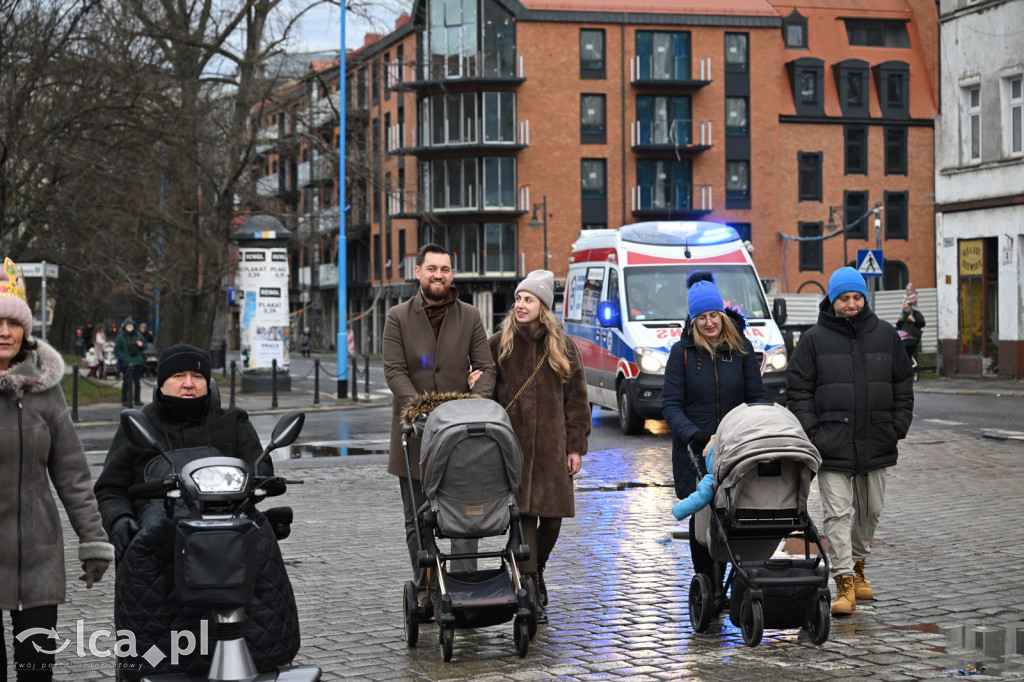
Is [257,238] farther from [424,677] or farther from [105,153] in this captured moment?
[424,677]

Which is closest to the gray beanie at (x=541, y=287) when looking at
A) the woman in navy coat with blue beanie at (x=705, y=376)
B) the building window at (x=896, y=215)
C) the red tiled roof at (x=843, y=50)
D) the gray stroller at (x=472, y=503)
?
the woman in navy coat with blue beanie at (x=705, y=376)

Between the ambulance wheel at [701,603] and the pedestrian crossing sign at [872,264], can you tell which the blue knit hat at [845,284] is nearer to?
the ambulance wheel at [701,603]

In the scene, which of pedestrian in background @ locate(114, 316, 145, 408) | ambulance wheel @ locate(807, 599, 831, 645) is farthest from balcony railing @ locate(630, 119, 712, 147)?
ambulance wheel @ locate(807, 599, 831, 645)

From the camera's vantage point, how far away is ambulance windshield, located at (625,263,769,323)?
62.6ft

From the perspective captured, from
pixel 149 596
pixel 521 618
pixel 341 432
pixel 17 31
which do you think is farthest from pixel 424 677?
pixel 17 31

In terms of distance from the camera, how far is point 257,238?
32.4m

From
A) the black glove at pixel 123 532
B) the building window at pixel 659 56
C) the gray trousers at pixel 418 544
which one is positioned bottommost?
the gray trousers at pixel 418 544

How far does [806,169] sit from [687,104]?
21.3 ft

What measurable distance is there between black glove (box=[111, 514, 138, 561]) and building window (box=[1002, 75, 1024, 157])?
30.4 meters

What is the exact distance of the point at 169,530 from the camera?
190 inches

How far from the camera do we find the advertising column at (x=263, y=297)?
3244cm

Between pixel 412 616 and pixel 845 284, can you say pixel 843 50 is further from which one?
pixel 412 616

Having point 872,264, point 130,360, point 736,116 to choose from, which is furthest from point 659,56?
point 130,360

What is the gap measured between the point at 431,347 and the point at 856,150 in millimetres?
60826
